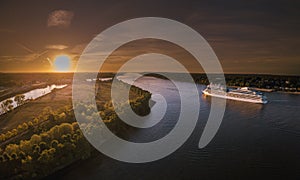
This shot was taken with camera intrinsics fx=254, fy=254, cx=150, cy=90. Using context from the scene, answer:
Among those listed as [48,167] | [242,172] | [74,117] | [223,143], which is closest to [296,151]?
[223,143]

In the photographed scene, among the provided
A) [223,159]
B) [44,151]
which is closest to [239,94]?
[223,159]

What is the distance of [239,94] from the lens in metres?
38.1

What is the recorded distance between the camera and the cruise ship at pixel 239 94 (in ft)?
115

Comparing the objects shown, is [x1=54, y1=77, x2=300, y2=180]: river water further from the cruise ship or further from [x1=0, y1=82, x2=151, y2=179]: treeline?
the cruise ship

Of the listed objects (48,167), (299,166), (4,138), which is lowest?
(299,166)

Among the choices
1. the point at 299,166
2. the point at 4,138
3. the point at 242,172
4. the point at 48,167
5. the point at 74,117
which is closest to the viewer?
the point at 48,167

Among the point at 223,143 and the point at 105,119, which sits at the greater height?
the point at 105,119

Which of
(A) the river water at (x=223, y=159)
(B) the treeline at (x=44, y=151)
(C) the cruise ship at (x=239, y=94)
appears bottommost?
(A) the river water at (x=223, y=159)

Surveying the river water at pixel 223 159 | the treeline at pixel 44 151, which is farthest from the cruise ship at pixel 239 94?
the treeline at pixel 44 151

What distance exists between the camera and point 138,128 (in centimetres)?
2061

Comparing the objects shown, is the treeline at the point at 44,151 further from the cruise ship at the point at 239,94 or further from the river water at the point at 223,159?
the cruise ship at the point at 239,94

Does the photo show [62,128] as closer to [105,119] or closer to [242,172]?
[105,119]

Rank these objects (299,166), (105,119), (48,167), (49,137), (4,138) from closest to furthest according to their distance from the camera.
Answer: (48,167) < (299,166) < (49,137) < (4,138) < (105,119)

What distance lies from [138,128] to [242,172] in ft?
32.1
